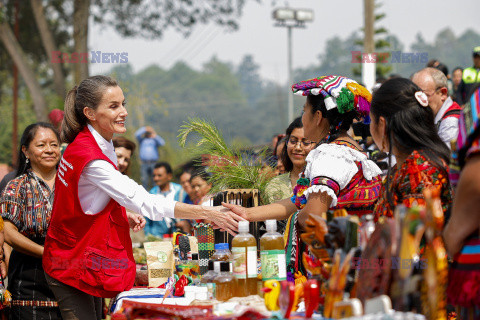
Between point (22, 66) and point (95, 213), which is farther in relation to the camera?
point (22, 66)

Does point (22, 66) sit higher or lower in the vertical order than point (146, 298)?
higher

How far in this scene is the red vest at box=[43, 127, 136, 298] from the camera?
3248mm

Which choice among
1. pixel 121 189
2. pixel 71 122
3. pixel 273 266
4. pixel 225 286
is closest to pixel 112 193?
pixel 121 189

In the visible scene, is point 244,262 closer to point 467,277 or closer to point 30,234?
point 467,277

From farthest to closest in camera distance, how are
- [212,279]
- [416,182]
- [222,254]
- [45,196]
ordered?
[45,196]
[222,254]
[212,279]
[416,182]

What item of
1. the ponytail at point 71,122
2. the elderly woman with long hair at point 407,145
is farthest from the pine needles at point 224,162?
the elderly woman with long hair at point 407,145

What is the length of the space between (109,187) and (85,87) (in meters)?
0.66

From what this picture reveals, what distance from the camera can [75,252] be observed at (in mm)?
3266

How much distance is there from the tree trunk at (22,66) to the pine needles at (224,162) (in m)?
11.9

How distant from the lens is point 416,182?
2453mm

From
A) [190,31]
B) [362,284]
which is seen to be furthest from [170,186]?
[190,31]

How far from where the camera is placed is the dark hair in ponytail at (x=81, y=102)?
3.46 metres

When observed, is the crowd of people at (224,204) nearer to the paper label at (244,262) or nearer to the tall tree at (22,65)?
the paper label at (244,262)

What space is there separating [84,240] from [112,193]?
299 millimetres
